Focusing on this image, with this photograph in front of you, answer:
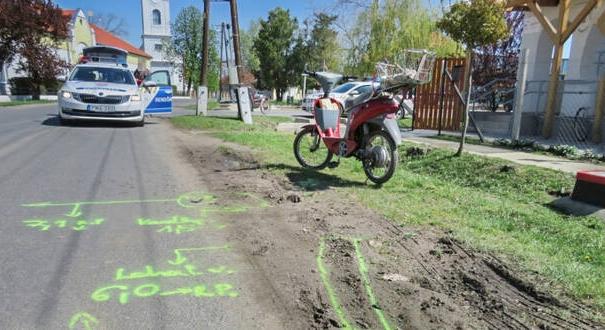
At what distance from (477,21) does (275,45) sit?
4386 centimetres

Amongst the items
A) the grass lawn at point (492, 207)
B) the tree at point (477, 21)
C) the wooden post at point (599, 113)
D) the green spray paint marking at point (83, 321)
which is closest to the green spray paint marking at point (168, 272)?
the green spray paint marking at point (83, 321)

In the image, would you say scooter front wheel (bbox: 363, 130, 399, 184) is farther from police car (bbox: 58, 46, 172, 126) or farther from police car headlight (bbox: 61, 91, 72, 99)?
police car headlight (bbox: 61, 91, 72, 99)

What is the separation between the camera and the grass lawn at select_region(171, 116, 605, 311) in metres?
3.57

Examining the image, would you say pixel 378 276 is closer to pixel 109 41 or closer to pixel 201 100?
pixel 201 100

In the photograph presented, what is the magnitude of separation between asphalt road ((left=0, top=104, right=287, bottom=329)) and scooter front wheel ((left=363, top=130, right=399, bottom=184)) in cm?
225

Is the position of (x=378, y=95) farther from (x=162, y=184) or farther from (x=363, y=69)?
(x=363, y=69)

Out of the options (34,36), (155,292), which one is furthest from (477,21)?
(34,36)

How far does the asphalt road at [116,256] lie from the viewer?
278 cm

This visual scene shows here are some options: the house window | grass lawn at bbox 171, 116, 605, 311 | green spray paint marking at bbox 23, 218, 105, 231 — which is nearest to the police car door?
grass lawn at bbox 171, 116, 605, 311

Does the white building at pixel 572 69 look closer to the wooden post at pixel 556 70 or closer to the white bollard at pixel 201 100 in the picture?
the wooden post at pixel 556 70

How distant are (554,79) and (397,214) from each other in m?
8.72

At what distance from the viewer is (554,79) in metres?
11.4

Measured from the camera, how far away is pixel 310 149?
24.5 ft

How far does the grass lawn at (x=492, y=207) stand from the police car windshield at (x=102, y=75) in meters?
6.46
